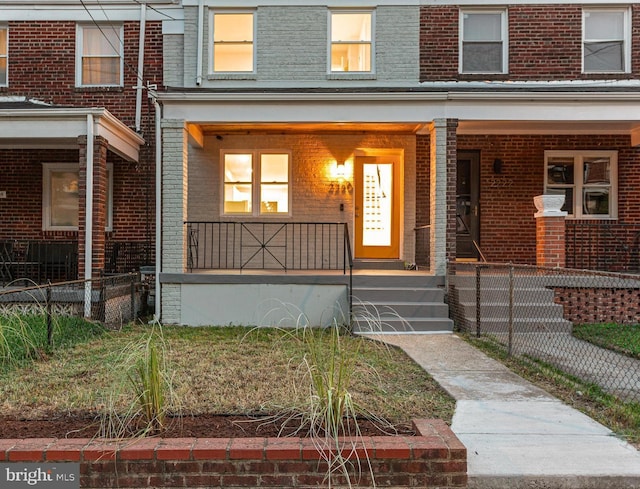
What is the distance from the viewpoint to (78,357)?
20.5 ft

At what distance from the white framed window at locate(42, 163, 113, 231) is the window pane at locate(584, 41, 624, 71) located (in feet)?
34.2

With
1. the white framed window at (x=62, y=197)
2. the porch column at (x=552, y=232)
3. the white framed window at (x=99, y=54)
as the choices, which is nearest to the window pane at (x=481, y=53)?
the porch column at (x=552, y=232)

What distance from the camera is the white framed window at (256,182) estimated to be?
11.3m

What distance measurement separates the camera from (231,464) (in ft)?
9.78

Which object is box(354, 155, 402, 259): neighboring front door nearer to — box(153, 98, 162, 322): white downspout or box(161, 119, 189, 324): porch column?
box(161, 119, 189, 324): porch column

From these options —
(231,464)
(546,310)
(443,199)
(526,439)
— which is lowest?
(526,439)

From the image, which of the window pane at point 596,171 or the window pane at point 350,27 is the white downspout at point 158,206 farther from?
the window pane at point 596,171

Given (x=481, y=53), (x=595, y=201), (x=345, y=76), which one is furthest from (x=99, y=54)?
(x=595, y=201)

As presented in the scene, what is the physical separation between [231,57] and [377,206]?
4.40 meters

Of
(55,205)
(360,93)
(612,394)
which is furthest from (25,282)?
(612,394)

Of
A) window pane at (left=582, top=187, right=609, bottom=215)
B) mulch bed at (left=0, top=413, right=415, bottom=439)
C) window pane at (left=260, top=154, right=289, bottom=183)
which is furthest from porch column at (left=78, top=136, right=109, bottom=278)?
window pane at (left=582, top=187, right=609, bottom=215)

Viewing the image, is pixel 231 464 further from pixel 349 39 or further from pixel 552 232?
pixel 349 39

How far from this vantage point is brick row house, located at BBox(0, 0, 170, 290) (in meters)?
11.3

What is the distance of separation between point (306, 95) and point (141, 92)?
4.24m
